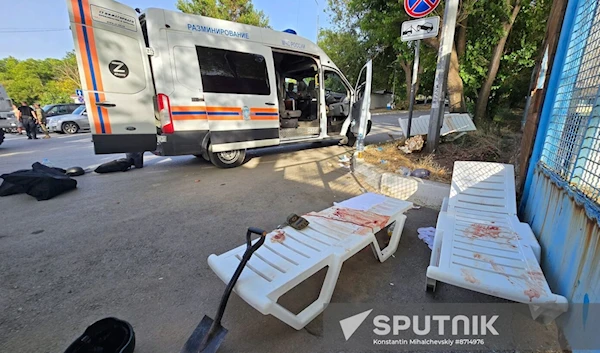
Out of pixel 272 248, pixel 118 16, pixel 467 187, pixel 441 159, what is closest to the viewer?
pixel 272 248

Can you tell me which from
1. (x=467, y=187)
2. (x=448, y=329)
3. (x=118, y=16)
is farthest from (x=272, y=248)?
(x=118, y=16)

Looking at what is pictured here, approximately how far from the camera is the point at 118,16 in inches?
152

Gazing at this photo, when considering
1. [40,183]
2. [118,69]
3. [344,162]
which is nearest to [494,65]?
[344,162]

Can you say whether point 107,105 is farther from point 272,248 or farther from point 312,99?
point 312,99

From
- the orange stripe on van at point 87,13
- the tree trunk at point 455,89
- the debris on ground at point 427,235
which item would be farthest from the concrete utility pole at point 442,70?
the orange stripe on van at point 87,13

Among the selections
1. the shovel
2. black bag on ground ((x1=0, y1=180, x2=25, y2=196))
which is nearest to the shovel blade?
the shovel

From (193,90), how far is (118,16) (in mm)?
1392

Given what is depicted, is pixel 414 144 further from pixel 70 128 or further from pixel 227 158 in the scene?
pixel 70 128

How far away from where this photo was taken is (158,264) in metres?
2.27

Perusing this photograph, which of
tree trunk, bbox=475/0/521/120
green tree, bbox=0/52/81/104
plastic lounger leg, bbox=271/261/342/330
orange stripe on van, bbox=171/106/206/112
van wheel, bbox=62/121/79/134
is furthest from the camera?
green tree, bbox=0/52/81/104

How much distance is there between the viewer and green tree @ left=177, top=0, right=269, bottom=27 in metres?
21.3

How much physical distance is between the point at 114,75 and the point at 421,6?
16.2 feet

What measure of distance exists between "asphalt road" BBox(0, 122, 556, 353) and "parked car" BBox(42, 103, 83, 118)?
14347 millimetres

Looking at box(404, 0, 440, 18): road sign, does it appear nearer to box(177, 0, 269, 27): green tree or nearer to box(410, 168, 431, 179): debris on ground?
box(410, 168, 431, 179): debris on ground
